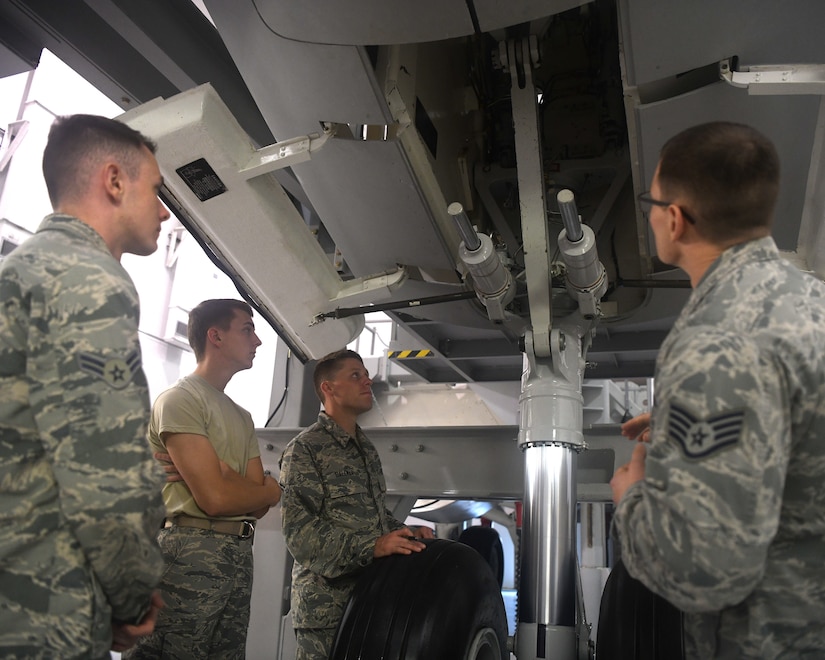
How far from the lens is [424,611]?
6.79ft

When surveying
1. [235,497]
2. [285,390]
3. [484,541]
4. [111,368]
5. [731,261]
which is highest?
[285,390]

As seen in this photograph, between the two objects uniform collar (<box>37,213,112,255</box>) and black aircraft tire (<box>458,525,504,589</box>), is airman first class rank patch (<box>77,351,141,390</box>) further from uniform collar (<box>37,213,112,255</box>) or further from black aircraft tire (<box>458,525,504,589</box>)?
black aircraft tire (<box>458,525,504,589</box>)

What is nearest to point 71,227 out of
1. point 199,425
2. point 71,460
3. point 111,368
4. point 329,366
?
point 111,368

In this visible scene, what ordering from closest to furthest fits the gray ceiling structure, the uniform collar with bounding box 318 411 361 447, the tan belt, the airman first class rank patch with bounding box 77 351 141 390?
the airman first class rank patch with bounding box 77 351 141 390, the gray ceiling structure, the tan belt, the uniform collar with bounding box 318 411 361 447

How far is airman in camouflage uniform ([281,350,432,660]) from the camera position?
2.28 m

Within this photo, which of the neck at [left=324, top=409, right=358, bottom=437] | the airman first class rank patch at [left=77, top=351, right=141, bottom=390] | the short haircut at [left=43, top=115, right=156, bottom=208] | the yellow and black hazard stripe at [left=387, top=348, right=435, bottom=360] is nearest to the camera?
the airman first class rank patch at [left=77, top=351, right=141, bottom=390]

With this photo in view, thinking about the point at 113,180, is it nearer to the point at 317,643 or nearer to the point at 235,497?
the point at 235,497

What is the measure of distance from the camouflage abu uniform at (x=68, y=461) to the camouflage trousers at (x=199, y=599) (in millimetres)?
832

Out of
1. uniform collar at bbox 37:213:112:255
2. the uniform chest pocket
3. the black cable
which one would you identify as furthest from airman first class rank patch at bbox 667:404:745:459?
the black cable

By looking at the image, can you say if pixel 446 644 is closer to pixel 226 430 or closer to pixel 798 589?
pixel 226 430

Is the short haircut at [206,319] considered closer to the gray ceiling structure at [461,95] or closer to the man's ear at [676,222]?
the gray ceiling structure at [461,95]

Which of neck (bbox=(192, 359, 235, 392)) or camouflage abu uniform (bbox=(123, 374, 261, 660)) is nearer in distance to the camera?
camouflage abu uniform (bbox=(123, 374, 261, 660))

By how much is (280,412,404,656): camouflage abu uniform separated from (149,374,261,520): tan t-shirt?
9.6 inches

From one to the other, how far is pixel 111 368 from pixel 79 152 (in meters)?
0.45
